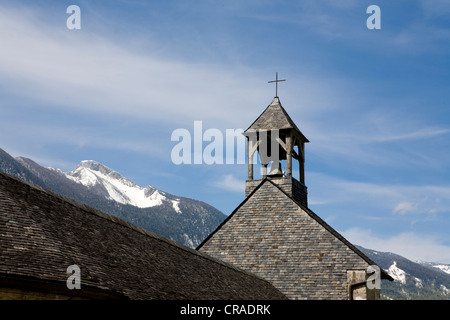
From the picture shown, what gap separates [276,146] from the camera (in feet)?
99.0

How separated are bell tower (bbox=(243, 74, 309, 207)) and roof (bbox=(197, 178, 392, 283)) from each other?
0.86 metres

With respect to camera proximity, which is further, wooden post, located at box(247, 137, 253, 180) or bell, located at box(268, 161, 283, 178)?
wooden post, located at box(247, 137, 253, 180)

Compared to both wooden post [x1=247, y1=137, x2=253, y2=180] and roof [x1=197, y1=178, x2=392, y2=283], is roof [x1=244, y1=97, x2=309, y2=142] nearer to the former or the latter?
wooden post [x1=247, y1=137, x2=253, y2=180]

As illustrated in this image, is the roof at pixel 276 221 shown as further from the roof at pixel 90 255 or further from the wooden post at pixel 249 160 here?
the roof at pixel 90 255

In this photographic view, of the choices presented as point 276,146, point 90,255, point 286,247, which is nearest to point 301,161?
point 276,146

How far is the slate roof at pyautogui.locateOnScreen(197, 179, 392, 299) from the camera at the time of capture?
80.0 feet

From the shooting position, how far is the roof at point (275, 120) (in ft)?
97.5

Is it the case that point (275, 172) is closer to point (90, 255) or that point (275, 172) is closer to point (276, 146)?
point (276, 146)

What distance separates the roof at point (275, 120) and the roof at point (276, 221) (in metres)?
2.78

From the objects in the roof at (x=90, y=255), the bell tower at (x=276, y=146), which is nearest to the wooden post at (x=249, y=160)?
the bell tower at (x=276, y=146)

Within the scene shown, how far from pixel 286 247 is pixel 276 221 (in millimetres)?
1405

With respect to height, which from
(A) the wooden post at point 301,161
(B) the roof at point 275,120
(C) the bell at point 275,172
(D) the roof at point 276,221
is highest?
(B) the roof at point 275,120

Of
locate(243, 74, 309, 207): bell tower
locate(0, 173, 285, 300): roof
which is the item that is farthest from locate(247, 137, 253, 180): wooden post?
locate(0, 173, 285, 300): roof
